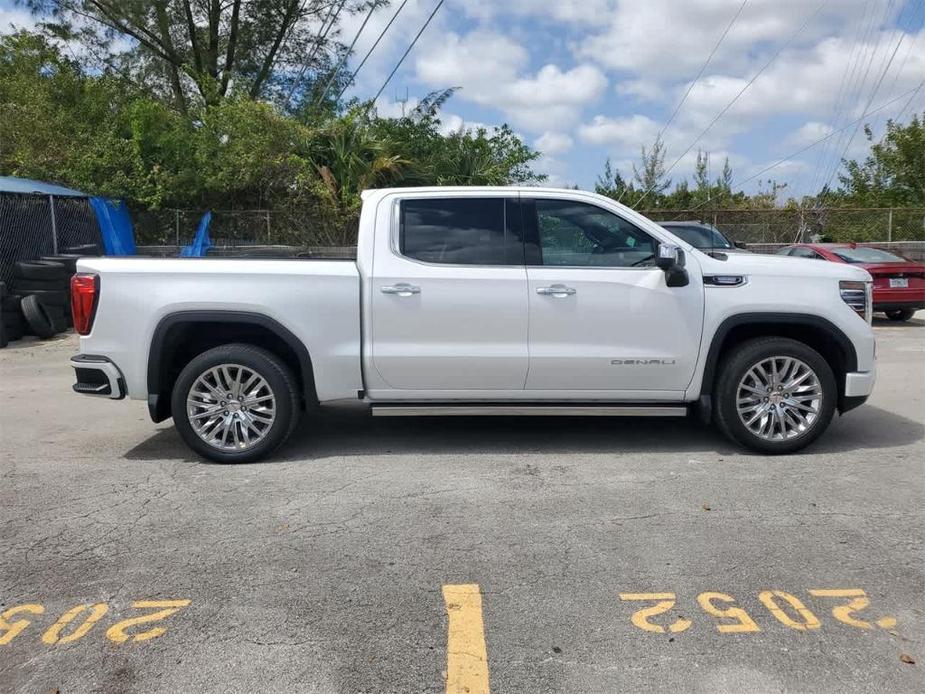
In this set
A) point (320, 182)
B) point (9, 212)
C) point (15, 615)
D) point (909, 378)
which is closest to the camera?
point (15, 615)

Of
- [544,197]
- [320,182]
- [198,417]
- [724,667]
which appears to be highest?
[320,182]

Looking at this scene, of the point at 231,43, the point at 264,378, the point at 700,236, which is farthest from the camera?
the point at 231,43

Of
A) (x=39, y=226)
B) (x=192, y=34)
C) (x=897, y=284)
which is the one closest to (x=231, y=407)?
(x=39, y=226)

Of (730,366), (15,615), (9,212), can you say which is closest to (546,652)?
(15,615)

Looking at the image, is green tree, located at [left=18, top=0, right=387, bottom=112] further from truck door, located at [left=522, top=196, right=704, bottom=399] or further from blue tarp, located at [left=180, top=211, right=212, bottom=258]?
truck door, located at [left=522, top=196, right=704, bottom=399]

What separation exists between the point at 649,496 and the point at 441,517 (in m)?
1.33

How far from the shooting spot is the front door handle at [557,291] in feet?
18.5

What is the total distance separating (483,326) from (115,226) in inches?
522

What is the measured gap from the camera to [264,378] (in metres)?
5.63

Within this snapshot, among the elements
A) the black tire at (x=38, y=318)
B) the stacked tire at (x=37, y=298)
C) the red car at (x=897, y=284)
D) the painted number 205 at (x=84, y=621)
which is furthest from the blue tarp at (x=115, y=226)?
the painted number 205 at (x=84, y=621)

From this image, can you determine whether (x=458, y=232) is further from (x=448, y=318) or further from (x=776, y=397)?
(x=776, y=397)

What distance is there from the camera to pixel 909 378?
29.2 feet

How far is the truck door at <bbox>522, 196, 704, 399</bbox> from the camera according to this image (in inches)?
223

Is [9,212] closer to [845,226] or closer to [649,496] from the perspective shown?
[649,496]
